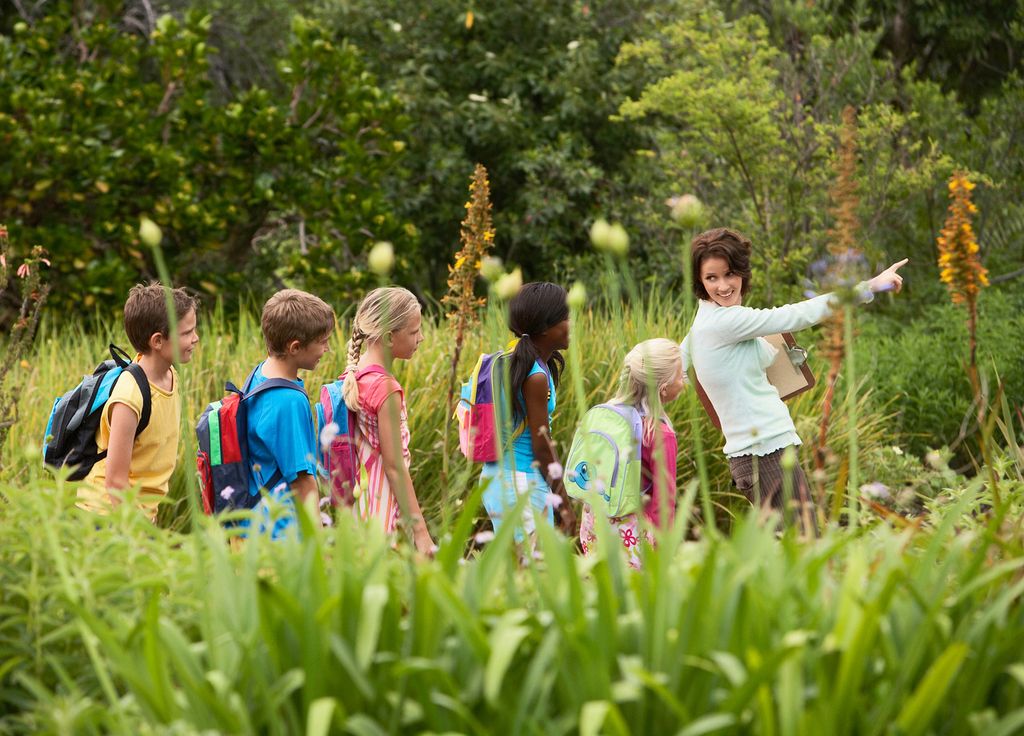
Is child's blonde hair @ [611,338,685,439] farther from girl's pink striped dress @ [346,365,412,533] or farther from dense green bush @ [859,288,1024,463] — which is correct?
dense green bush @ [859,288,1024,463]

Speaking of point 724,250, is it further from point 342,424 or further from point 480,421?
point 342,424

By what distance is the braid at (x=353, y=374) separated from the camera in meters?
4.32

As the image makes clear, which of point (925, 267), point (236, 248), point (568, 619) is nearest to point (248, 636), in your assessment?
point (568, 619)

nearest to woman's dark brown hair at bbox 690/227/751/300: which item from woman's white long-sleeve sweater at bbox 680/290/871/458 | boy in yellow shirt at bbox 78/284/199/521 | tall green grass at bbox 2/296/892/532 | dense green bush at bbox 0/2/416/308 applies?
woman's white long-sleeve sweater at bbox 680/290/871/458

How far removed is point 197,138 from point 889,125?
558 centimetres

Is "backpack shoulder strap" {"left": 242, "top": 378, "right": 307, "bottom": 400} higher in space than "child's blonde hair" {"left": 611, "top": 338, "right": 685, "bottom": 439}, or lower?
higher

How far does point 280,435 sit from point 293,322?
1.32ft

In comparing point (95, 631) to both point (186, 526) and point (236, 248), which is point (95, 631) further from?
point (236, 248)

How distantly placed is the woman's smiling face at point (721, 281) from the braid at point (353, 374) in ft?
4.39

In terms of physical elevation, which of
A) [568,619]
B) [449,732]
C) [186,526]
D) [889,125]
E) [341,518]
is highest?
[889,125]

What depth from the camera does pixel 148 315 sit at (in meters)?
4.11

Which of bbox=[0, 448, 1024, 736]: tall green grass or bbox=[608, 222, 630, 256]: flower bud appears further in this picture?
bbox=[608, 222, 630, 256]: flower bud

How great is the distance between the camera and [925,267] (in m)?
10.8

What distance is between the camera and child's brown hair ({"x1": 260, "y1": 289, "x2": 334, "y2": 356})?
4117mm
